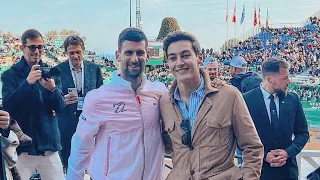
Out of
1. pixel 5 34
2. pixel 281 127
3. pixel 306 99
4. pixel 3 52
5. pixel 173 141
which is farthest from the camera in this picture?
pixel 5 34

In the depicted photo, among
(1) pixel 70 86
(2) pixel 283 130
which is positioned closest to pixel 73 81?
(1) pixel 70 86

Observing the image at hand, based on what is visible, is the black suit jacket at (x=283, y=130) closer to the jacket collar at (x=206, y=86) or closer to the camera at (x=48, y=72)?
the jacket collar at (x=206, y=86)

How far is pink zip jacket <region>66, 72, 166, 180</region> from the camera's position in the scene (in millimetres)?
2076

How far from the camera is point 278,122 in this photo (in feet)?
9.41

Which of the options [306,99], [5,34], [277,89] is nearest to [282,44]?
[306,99]

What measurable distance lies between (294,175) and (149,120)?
55.2 inches

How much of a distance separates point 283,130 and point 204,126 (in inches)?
45.9

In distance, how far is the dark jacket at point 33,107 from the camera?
120 inches

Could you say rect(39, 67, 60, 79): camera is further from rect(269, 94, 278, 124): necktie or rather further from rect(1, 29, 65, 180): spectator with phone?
rect(269, 94, 278, 124): necktie

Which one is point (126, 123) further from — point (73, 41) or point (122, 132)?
point (73, 41)

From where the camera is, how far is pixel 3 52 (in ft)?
112

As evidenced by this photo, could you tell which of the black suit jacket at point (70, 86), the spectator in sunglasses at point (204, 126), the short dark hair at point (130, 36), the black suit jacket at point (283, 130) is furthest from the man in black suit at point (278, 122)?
the black suit jacket at point (70, 86)

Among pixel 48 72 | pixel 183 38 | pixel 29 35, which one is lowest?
pixel 48 72

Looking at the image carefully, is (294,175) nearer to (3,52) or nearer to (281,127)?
(281,127)
